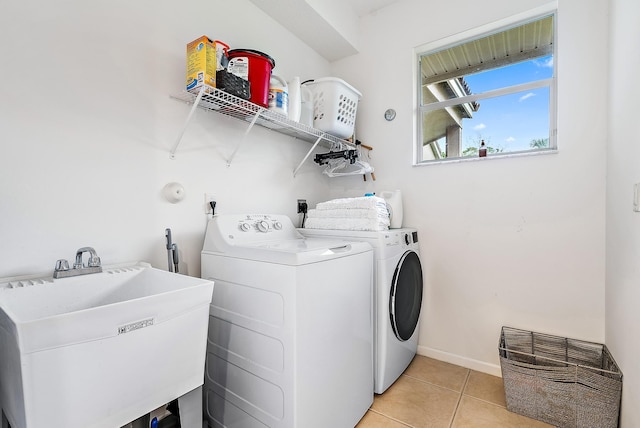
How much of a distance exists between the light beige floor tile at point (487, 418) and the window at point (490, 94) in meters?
1.56

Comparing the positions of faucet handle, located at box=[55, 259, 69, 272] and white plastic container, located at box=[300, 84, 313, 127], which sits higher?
white plastic container, located at box=[300, 84, 313, 127]

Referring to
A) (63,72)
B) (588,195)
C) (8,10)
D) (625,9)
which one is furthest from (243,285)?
(625,9)

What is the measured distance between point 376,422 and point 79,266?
160 centimetres

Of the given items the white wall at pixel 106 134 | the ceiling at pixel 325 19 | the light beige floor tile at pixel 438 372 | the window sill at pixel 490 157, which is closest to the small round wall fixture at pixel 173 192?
the white wall at pixel 106 134

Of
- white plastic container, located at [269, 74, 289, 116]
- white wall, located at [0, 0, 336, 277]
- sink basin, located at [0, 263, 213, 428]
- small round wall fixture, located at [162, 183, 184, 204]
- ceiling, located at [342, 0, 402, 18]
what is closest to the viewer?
sink basin, located at [0, 263, 213, 428]

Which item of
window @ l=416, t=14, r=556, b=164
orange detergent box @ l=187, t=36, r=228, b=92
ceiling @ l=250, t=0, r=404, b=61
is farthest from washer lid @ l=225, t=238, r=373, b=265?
ceiling @ l=250, t=0, r=404, b=61

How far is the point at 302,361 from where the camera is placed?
1183 millimetres

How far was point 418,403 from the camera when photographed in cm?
171

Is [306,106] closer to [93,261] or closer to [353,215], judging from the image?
[353,215]

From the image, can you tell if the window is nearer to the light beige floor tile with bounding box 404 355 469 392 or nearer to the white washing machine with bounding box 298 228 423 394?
the white washing machine with bounding box 298 228 423 394

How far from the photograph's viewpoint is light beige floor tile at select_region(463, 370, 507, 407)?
1.75 meters

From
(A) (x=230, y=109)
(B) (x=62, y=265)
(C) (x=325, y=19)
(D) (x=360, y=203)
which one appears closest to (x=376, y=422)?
(D) (x=360, y=203)

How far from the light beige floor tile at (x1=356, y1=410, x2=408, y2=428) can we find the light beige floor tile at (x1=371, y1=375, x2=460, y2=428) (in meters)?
0.03

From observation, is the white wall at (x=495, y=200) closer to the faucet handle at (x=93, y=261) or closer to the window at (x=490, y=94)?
the window at (x=490, y=94)
